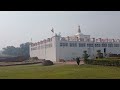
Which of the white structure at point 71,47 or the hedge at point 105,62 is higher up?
the white structure at point 71,47

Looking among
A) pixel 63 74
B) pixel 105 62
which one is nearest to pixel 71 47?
pixel 105 62

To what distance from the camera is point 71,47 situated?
30.0 metres

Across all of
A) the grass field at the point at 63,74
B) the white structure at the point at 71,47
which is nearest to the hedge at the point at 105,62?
the grass field at the point at 63,74

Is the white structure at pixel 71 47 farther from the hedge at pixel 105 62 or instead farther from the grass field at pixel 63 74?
the grass field at pixel 63 74

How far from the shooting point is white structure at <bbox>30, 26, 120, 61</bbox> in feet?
94.7

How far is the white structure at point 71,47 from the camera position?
94.7 ft

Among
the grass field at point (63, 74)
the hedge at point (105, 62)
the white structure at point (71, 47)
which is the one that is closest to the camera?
the grass field at point (63, 74)

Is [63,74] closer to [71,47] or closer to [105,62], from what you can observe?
[105,62]

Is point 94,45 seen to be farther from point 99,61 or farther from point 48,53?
point 99,61

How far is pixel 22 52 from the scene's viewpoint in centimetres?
5088

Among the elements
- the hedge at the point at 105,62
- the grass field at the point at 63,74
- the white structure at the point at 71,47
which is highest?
the white structure at the point at 71,47
